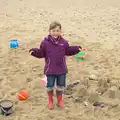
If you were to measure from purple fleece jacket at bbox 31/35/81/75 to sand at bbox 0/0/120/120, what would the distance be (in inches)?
23.4

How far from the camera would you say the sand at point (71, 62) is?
471cm

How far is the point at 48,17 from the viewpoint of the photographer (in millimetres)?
10352

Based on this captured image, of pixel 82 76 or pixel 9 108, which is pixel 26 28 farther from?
pixel 9 108

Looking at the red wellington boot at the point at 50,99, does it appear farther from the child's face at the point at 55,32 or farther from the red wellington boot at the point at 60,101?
the child's face at the point at 55,32

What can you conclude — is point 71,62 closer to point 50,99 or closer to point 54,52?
point 50,99

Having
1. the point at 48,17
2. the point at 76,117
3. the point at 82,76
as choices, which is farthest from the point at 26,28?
the point at 76,117

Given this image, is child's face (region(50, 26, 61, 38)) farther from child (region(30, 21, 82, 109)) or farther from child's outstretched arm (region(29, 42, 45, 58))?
child's outstretched arm (region(29, 42, 45, 58))

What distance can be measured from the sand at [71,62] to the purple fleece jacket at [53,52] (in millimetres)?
594

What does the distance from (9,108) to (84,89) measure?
1176 millimetres

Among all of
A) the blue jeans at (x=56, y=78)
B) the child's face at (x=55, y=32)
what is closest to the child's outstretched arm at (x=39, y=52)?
the child's face at (x=55, y=32)

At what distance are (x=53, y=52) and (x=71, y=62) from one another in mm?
2024

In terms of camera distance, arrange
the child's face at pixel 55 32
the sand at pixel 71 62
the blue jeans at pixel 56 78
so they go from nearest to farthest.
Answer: the child's face at pixel 55 32 < the blue jeans at pixel 56 78 < the sand at pixel 71 62

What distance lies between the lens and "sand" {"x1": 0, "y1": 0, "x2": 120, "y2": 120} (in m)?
4.71

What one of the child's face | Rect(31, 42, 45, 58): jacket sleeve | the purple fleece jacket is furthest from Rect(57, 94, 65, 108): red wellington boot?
the child's face
